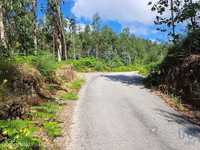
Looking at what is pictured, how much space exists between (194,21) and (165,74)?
488cm

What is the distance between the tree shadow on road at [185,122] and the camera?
13602 mm

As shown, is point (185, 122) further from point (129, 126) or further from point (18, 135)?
point (18, 135)

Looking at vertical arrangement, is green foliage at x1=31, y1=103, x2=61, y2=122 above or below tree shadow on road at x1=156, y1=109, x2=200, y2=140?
above

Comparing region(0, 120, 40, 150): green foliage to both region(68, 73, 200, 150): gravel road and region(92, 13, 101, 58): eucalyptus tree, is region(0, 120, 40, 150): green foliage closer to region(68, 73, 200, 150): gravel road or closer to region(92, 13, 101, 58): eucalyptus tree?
region(68, 73, 200, 150): gravel road

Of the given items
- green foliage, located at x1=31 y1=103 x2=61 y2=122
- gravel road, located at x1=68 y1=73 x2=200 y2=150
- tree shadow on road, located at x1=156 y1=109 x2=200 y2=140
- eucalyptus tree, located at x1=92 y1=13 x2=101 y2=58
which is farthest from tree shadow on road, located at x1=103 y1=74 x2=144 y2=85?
eucalyptus tree, located at x1=92 y1=13 x2=101 y2=58

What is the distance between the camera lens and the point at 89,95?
22.2m

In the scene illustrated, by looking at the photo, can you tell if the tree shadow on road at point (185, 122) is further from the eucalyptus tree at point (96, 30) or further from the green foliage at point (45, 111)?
the eucalyptus tree at point (96, 30)

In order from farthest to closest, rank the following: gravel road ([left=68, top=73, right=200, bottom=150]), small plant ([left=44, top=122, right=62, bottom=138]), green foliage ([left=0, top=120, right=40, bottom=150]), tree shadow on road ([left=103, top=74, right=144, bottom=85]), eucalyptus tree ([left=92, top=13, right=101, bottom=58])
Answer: eucalyptus tree ([left=92, top=13, right=101, bottom=58]), tree shadow on road ([left=103, top=74, right=144, bottom=85]), small plant ([left=44, top=122, right=62, bottom=138]), gravel road ([left=68, top=73, right=200, bottom=150]), green foliage ([left=0, top=120, right=40, bottom=150])

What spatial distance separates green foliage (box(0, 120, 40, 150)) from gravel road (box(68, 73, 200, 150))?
1361 millimetres

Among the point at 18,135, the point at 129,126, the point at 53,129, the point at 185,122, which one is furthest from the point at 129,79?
the point at 18,135

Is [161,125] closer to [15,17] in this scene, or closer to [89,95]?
[89,95]

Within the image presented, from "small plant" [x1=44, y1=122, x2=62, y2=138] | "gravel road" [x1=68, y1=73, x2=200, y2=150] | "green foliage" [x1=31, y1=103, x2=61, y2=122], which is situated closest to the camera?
"gravel road" [x1=68, y1=73, x2=200, y2=150]

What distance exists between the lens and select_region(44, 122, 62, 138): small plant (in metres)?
12.7

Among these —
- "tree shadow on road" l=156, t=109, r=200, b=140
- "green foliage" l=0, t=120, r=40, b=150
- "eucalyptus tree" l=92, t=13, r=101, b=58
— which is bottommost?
"tree shadow on road" l=156, t=109, r=200, b=140
